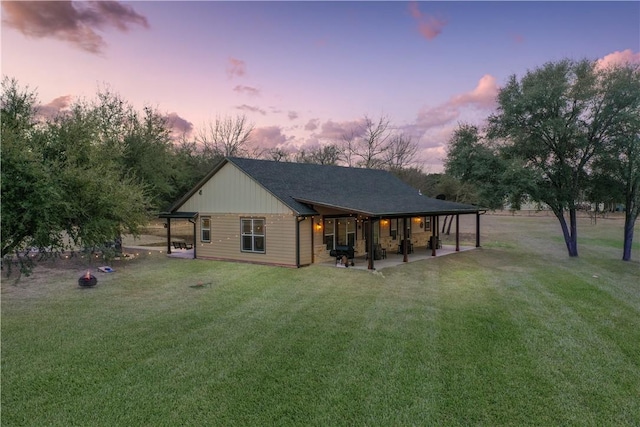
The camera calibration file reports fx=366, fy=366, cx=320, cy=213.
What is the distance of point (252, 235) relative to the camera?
16.2m

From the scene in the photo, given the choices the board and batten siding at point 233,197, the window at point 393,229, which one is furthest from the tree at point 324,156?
the board and batten siding at point 233,197

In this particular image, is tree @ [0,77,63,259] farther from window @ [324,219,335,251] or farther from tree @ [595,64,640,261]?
tree @ [595,64,640,261]

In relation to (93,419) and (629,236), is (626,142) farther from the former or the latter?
(93,419)

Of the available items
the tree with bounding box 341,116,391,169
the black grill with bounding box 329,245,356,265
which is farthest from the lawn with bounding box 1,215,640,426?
the tree with bounding box 341,116,391,169

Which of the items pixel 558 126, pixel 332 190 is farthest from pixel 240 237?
pixel 558 126

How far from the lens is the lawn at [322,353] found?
4566mm

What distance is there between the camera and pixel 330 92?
22219 mm

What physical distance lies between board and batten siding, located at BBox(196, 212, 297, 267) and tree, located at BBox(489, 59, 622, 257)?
37.6ft

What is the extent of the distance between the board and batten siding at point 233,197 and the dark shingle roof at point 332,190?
1.21ft

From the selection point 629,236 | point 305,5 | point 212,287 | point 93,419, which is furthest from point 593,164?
point 93,419

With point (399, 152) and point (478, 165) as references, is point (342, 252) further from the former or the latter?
point (399, 152)

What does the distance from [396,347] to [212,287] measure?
22.4 ft

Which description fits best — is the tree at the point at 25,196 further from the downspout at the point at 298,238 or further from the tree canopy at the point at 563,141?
the tree canopy at the point at 563,141

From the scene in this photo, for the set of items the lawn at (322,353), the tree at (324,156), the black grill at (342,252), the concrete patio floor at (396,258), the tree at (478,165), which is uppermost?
the tree at (324,156)
